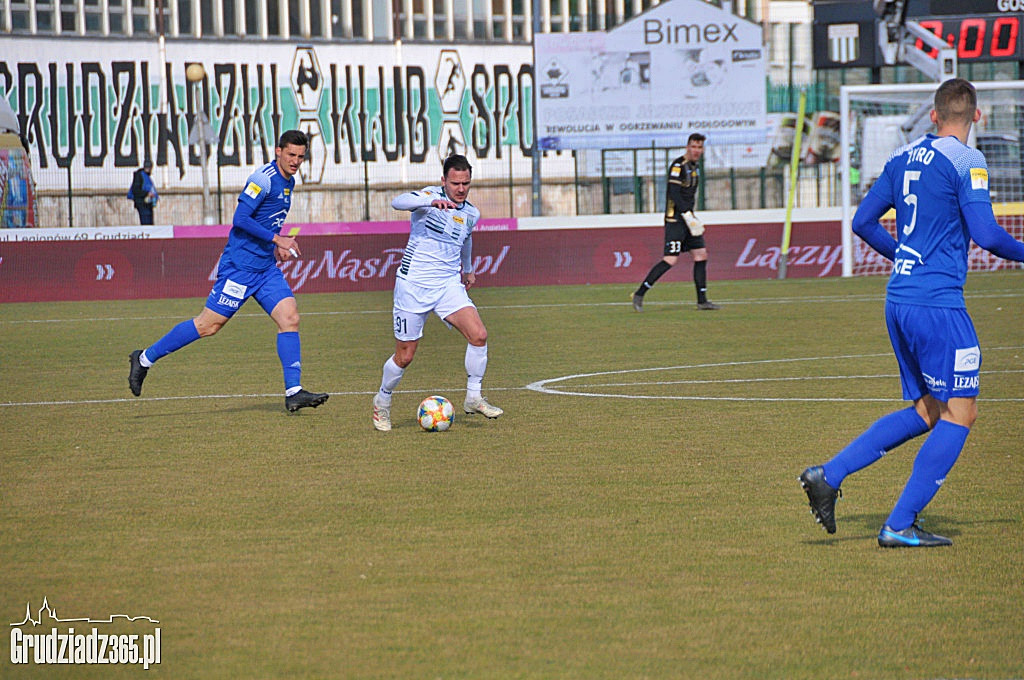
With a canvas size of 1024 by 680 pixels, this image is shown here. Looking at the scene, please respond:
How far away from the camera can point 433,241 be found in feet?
32.9

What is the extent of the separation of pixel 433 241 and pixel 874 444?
439 centimetres

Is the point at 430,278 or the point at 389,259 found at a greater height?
the point at 430,278

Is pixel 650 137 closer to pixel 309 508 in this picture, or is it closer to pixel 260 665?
pixel 309 508

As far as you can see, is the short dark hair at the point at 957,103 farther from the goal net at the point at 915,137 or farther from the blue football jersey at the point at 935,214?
the goal net at the point at 915,137

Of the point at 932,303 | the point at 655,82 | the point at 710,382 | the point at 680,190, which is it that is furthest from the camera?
the point at 655,82

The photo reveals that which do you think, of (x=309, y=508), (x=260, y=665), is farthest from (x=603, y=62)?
(x=260, y=665)

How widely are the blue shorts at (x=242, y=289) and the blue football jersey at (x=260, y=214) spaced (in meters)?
0.06

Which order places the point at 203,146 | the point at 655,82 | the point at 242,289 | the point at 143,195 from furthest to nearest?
the point at 203,146 < the point at 655,82 < the point at 143,195 < the point at 242,289

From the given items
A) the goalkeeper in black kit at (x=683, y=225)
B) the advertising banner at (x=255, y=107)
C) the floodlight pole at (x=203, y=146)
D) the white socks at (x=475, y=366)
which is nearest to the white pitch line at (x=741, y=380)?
the white socks at (x=475, y=366)

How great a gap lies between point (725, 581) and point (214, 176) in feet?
142

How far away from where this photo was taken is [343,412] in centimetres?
1100

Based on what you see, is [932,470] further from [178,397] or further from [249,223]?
[178,397]

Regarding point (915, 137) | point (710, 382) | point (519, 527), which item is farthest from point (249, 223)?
point (915, 137)

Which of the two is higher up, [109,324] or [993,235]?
[993,235]
